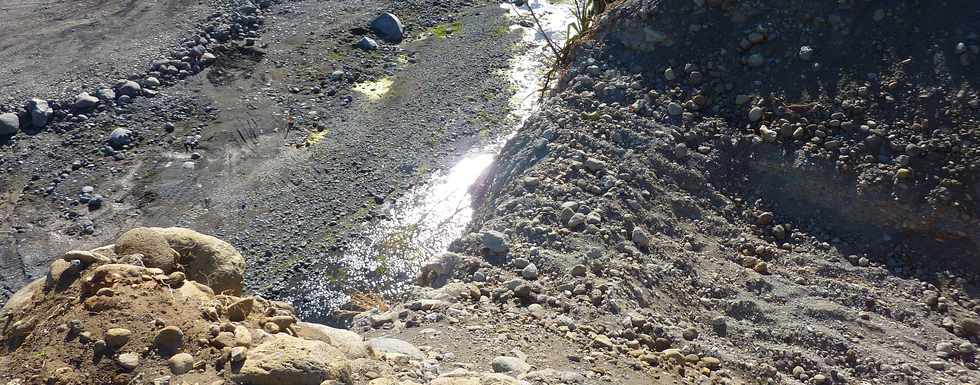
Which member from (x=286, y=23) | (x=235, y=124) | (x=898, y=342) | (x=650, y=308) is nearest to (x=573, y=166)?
(x=650, y=308)

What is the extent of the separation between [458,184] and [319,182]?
1249mm

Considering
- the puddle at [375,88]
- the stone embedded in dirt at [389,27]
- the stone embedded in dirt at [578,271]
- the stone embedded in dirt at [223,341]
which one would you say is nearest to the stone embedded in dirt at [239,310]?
the stone embedded in dirt at [223,341]

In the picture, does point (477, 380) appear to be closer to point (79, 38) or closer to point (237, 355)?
point (237, 355)

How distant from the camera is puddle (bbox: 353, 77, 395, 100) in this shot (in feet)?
28.4

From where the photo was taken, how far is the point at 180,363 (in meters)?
3.40

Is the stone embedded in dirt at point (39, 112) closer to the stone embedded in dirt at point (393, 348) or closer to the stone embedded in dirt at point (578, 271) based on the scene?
the stone embedded in dirt at point (393, 348)

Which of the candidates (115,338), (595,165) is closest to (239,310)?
(115,338)

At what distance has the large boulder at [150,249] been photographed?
4094mm

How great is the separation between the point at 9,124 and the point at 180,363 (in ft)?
19.6

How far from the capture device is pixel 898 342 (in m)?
4.70

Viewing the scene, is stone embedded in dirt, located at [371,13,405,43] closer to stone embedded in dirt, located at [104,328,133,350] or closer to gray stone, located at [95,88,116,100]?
gray stone, located at [95,88,116,100]

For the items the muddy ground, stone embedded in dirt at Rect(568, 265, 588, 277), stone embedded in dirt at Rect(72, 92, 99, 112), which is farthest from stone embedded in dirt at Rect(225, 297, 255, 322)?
stone embedded in dirt at Rect(72, 92, 99, 112)

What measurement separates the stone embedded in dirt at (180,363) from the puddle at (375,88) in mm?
5428

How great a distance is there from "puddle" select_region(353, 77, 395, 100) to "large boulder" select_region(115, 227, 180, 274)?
4595 millimetres
